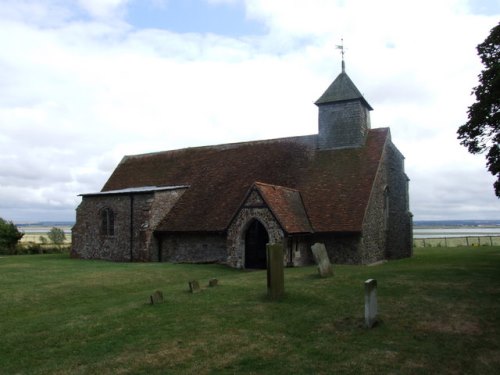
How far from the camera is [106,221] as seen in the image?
29.3 metres

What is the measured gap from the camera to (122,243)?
28.2 meters

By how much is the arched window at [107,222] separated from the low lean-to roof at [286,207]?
11355mm

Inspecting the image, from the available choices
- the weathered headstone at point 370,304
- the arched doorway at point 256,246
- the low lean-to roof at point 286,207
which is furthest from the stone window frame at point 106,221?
the weathered headstone at point 370,304

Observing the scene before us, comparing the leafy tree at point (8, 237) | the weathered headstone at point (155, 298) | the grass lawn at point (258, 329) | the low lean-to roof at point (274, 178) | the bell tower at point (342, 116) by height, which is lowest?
the grass lawn at point (258, 329)

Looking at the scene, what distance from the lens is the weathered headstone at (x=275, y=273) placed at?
13.0m

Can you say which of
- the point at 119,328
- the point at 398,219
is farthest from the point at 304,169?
the point at 119,328

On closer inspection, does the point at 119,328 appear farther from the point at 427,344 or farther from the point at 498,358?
the point at 498,358

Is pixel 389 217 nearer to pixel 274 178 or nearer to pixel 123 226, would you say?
pixel 274 178

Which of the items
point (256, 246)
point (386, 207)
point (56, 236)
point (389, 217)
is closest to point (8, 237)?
point (56, 236)

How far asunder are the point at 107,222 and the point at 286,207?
41.1 feet

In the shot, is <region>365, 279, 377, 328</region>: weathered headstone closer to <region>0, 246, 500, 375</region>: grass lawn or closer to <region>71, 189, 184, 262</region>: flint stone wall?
<region>0, 246, 500, 375</region>: grass lawn

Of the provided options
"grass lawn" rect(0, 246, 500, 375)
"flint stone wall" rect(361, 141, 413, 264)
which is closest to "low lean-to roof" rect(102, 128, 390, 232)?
"flint stone wall" rect(361, 141, 413, 264)

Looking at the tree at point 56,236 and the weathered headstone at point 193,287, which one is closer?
the weathered headstone at point 193,287

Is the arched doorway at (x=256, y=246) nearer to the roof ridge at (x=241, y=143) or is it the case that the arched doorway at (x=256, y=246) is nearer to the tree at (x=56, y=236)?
the roof ridge at (x=241, y=143)
